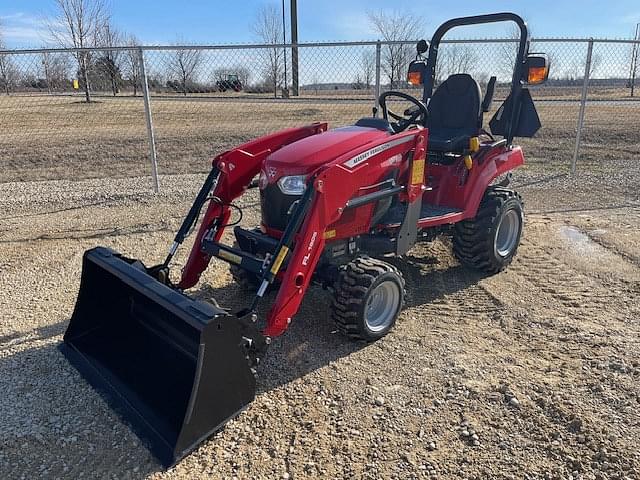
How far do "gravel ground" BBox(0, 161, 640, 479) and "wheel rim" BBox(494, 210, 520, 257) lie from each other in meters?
0.18

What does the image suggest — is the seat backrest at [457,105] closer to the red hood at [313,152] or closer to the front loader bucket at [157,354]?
the red hood at [313,152]

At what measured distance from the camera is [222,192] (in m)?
4.05

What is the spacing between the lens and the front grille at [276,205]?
3.55 meters

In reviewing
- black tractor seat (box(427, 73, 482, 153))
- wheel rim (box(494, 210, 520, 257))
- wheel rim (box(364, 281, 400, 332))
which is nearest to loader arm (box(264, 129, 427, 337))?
wheel rim (box(364, 281, 400, 332))

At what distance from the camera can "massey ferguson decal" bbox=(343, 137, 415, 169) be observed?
341 centimetres

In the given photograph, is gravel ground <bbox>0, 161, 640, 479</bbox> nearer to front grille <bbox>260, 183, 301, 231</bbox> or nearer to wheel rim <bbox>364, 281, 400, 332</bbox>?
wheel rim <bbox>364, 281, 400, 332</bbox>

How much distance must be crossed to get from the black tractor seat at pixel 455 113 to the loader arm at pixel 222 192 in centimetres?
151

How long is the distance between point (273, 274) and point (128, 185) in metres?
6.11

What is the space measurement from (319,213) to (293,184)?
0.34 m

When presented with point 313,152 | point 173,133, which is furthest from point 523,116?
point 173,133

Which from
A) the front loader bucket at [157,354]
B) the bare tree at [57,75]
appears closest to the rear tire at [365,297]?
the front loader bucket at [157,354]

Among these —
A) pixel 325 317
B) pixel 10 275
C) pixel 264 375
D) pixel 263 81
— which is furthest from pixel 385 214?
pixel 263 81

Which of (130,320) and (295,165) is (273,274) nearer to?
(295,165)

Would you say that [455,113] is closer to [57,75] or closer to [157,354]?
[157,354]
